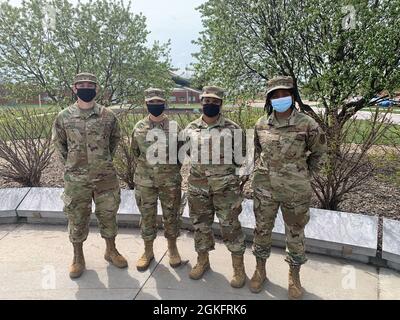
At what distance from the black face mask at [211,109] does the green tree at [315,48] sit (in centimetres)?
211

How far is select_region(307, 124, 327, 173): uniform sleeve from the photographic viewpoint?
257cm

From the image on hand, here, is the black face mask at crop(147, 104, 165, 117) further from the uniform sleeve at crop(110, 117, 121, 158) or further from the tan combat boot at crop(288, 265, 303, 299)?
the tan combat boot at crop(288, 265, 303, 299)

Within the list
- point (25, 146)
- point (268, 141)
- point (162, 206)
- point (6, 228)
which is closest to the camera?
point (268, 141)

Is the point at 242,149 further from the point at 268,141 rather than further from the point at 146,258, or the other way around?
the point at 146,258

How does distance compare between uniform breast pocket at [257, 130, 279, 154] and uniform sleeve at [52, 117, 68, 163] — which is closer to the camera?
uniform breast pocket at [257, 130, 279, 154]

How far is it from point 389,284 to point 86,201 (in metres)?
2.90

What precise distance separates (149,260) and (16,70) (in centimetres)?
960

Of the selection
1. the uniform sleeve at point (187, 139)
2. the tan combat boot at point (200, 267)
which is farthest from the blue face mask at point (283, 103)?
the tan combat boot at point (200, 267)

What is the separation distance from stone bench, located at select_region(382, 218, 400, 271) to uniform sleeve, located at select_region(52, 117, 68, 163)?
3218 millimetres

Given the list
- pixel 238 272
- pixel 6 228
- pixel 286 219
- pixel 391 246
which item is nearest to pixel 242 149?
pixel 286 219

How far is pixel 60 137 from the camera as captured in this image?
304cm

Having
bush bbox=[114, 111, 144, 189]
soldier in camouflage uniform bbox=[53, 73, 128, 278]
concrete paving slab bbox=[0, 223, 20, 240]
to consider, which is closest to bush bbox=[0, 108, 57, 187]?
concrete paving slab bbox=[0, 223, 20, 240]

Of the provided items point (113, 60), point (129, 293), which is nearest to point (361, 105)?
point (129, 293)

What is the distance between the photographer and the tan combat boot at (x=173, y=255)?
3.17 meters
